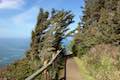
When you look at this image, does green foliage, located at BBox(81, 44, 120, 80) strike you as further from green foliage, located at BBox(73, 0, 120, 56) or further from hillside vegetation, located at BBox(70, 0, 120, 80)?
green foliage, located at BBox(73, 0, 120, 56)

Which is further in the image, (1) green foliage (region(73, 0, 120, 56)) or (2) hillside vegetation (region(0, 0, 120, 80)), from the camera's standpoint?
(1) green foliage (region(73, 0, 120, 56))

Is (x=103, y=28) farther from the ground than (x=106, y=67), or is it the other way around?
(x=103, y=28)

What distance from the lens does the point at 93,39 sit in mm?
29312

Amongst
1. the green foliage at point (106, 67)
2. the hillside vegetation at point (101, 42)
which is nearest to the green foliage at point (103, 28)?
the hillside vegetation at point (101, 42)

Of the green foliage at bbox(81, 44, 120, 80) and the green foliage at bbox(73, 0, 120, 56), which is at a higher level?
the green foliage at bbox(73, 0, 120, 56)

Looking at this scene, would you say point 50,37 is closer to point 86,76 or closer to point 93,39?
point 86,76

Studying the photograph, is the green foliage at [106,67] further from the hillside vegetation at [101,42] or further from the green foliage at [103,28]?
the green foliage at [103,28]

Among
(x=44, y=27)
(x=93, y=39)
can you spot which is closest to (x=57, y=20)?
(x=44, y=27)

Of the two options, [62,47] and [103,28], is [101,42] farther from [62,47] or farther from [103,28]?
[62,47]

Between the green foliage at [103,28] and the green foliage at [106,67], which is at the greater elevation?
the green foliage at [103,28]

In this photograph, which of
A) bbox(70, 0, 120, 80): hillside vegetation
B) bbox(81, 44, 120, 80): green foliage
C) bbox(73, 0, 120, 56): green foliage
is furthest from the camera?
bbox(73, 0, 120, 56): green foliage

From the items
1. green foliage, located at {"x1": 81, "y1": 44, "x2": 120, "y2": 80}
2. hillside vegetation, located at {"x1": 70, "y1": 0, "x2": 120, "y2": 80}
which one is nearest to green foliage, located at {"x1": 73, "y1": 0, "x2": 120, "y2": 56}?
hillside vegetation, located at {"x1": 70, "y1": 0, "x2": 120, "y2": 80}

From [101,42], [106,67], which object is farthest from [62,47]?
[106,67]

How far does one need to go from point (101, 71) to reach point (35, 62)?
12.3 ft
